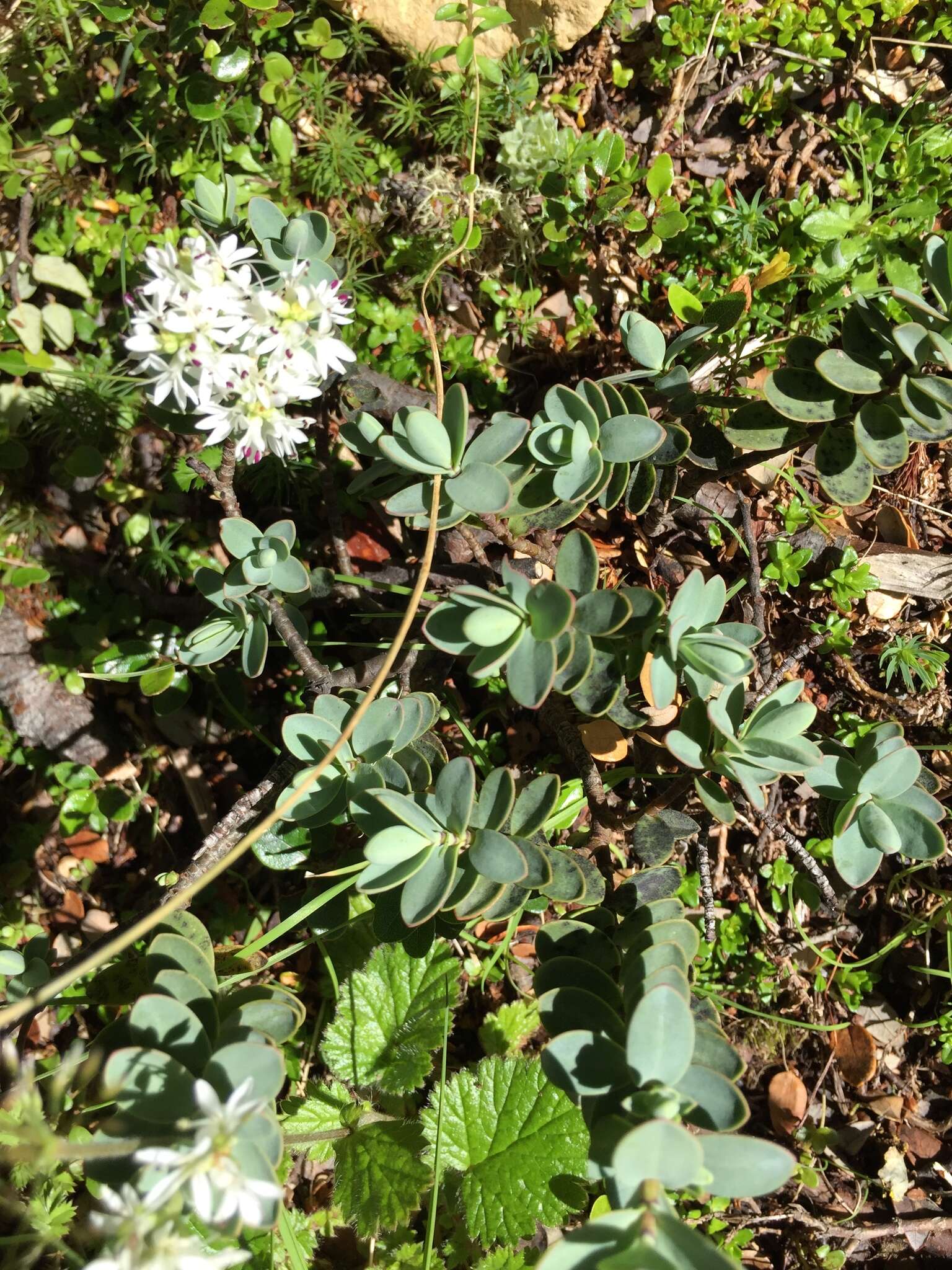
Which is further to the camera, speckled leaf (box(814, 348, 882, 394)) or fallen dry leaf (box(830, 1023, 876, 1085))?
fallen dry leaf (box(830, 1023, 876, 1085))

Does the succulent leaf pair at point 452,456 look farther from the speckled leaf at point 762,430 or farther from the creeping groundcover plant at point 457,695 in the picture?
the speckled leaf at point 762,430

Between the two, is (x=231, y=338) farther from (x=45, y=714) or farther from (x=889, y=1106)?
(x=889, y=1106)

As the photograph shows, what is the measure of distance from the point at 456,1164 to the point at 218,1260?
1.12 meters

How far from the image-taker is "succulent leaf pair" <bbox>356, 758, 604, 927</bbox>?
1.59 meters

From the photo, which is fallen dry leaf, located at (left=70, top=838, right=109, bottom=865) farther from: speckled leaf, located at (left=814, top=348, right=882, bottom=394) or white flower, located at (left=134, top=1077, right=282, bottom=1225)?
speckled leaf, located at (left=814, top=348, right=882, bottom=394)

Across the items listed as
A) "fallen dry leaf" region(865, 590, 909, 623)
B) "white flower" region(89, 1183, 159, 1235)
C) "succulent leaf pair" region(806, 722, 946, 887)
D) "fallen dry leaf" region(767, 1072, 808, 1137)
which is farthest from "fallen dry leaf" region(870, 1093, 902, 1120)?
"white flower" region(89, 1183, 159, 1235)

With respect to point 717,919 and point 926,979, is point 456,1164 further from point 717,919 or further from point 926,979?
point 926,979

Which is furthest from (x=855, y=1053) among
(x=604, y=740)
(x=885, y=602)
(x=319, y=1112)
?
(x=319, y=1112)

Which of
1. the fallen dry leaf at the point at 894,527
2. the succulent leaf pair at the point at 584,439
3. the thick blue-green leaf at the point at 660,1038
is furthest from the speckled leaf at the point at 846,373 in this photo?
the thick blue-green leaf at the point at 660,1038

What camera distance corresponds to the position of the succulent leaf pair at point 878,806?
68.5 inches

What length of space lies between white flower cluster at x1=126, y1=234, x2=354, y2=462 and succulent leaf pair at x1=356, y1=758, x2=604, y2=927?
0.76m

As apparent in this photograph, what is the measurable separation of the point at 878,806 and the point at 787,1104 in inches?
48.3

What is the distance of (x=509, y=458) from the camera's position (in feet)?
6.31

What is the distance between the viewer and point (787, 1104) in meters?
2.51
